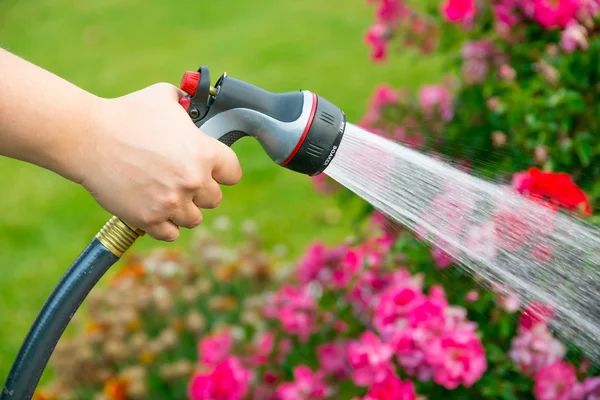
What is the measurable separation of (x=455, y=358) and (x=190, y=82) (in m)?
0.84

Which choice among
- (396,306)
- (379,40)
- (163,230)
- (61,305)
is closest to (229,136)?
(163,230)

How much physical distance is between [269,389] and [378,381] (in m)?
0.67

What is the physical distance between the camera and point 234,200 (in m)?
4.08

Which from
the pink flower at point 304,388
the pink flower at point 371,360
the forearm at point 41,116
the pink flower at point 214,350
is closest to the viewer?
the forearm at point 41,116

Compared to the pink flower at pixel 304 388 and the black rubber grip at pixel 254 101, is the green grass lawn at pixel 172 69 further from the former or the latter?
the black rubber grip at pixel 254 101

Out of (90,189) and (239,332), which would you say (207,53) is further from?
(90,189)

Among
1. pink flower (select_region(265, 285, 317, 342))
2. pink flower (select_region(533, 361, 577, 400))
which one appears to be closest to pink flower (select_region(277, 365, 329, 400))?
pink flower (select_region(265, 285, 317, 342))

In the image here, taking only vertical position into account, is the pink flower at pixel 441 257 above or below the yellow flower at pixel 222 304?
above

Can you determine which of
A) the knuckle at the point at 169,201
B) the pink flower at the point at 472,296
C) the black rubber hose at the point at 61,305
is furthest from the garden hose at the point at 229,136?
the pink flower at the point at 472,296

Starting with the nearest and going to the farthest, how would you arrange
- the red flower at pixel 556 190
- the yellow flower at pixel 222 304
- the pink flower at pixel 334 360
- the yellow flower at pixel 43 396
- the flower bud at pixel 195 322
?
the red flower at pixel 556 190 → the pink flower at pixel 334 360 → the yellow flower at pixel 43 396 → the flower bud at pixel 195 322 → the yellow flower at pixel 222 304

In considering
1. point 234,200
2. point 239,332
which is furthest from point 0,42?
point 239,332

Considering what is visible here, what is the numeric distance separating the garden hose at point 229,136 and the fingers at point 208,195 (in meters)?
0.09

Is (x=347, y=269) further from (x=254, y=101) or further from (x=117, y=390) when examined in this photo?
(x=254, y=101)

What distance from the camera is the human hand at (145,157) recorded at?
1.20 m
